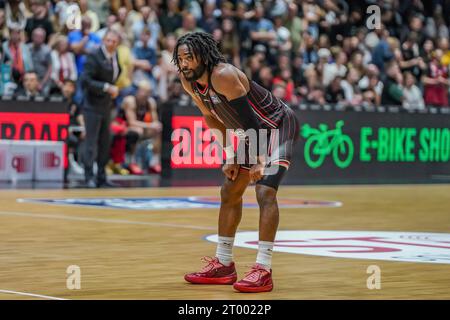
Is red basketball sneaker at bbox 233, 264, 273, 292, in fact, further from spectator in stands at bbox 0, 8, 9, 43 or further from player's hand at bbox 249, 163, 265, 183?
spectator in stands at bbox 0, 8, 9, 43

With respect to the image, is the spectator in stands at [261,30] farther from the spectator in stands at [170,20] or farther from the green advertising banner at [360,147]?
the green advertising banner at [360,147]

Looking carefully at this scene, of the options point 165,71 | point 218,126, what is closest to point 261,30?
point 165,71

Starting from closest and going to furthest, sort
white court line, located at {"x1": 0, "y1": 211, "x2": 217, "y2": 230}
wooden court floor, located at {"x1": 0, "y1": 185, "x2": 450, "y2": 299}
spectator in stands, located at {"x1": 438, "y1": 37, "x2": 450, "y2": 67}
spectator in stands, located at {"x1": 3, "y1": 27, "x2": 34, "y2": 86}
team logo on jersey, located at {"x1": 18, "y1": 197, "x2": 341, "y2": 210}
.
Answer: wooden court floor, located at {"x1": 0, "y1": 185, "x2": 450, "y2": 299} → white court line, located at {"x1": 0, "y1": 211, "x2": 217, "y2": 230} → team logo on jersey, located at {"x1": 18, "y1": 197, "x2": 341, "y2": 210} → spectator in stands, located at {"x1": 3, "y1": 27, "x2": 34, "y2": 86} → spectator in stands, located at {"x1": 438, "y1": 37, "x2": 450, "y2": 67}

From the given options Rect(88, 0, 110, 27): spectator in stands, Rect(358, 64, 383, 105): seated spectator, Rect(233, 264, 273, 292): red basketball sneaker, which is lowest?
Rect(233, 264, 273, 292): red basketball sneaker

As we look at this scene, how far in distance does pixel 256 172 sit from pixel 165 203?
7774 millimetres

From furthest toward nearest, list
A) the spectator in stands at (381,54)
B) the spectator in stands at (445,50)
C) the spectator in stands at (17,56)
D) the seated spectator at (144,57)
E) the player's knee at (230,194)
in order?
the spectator in stands at (445,50) < the spectator in stands at (381,54) < the seated spectator at (144,57) < the spectator in stands at (17,56) < the player's knee at (230,194)

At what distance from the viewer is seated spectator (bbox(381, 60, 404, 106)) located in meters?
25.1

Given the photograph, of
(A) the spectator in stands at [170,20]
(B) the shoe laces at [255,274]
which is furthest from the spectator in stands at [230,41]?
(B) the shoe laces at [255,274]

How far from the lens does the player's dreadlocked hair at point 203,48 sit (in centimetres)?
845

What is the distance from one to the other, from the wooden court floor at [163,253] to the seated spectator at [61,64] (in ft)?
14.0

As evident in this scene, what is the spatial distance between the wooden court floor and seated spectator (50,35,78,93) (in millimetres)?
4268

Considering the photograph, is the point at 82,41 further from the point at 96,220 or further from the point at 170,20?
the point at 96,220

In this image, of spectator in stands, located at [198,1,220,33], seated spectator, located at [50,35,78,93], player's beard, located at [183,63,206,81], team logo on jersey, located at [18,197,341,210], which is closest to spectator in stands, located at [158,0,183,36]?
spectator in stands, located at [198,1,220,33]
